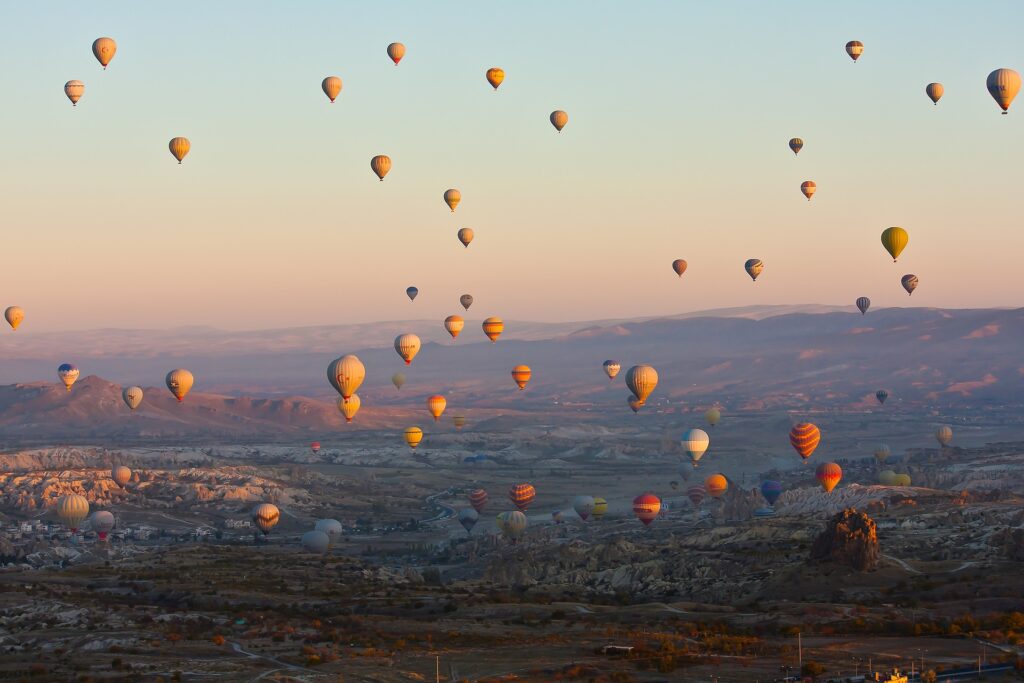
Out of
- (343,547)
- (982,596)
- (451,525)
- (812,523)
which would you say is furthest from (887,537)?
(451,525)

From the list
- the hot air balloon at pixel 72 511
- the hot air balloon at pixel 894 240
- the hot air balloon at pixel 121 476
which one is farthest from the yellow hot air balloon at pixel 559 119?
the hot air balloon at pixel 121 476

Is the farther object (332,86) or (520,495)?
(520,495)

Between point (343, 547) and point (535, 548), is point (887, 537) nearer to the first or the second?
point (535, 548)

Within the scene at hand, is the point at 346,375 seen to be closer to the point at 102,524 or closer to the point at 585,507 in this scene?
the point at 102,524

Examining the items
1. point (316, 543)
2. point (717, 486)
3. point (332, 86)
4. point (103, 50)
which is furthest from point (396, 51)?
point (717, 486)

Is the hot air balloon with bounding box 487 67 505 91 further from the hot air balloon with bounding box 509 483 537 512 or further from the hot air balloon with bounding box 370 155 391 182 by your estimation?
the hot air balloon with bounding box 509 483 537 512
